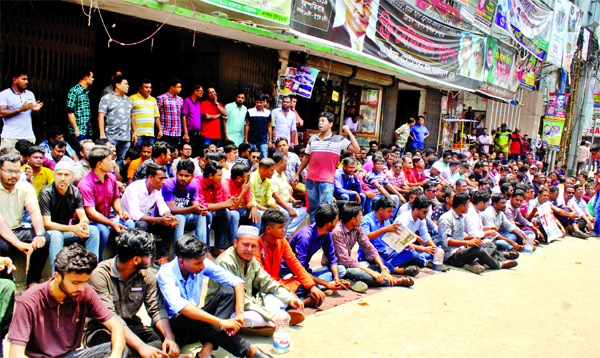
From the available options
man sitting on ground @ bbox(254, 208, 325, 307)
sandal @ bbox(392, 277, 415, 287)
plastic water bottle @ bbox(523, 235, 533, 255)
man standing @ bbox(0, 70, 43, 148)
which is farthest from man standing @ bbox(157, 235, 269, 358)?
plastic water bottle @ bbox(523, 235, 533, 255)

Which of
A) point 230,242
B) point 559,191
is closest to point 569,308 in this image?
point 230,242

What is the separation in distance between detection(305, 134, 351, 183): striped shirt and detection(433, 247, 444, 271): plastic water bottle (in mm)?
1887

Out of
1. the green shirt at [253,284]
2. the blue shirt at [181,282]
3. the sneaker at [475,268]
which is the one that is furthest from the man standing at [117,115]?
the sneaker at [475,268]

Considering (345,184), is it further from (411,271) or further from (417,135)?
(417,135)

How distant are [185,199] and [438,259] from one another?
3707 mm

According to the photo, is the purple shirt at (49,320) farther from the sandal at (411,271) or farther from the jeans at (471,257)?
the jeans at (471,257)

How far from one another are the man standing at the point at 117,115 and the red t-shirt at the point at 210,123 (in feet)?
5.40

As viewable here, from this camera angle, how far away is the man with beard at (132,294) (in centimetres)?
356

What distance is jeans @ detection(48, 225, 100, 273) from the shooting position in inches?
188

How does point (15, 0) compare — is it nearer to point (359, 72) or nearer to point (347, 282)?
point (347, 282)

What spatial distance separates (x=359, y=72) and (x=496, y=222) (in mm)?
5785

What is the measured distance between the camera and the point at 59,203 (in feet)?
16.4

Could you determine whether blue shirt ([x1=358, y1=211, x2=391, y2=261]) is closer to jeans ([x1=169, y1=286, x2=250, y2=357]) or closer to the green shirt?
the green shirt

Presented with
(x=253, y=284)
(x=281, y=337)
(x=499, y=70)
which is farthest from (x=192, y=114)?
(x=499, y=70)
